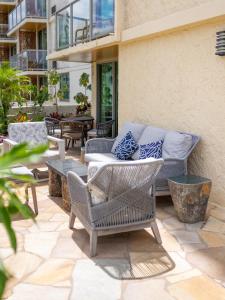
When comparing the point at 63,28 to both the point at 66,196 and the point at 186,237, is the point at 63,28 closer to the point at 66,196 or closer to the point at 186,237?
the point at 66,196

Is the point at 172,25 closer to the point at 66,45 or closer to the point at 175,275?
the point at 175,275

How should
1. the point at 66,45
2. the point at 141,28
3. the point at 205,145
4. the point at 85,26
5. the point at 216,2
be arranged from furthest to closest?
1. the point at 66,45
2. the point at 85,26
3. the point at 141,28
4. the point at 205,145
5. the point at 216,2

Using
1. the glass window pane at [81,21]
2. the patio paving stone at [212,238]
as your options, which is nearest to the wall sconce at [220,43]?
the patio paving stone at [212,238]

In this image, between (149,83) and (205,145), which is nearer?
(205,145)

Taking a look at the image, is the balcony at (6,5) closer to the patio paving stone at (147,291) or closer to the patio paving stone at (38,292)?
Result: the patio paving stone at (38,292)

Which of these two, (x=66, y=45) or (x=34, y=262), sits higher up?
(x=66, y=45)

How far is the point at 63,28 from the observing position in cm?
1095

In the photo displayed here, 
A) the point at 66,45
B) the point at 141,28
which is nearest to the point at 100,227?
the point at 141,28

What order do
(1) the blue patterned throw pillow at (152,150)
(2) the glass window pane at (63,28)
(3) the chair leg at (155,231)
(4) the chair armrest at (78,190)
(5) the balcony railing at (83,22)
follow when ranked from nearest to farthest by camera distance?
(4) the chair armrest at (78,190) → (3) the chair leg at (155,231) → (1) the blue patterned throw pillow at (152,150) → (5) the balcony railing at (83,22) → (2) the glass window pane at (63,28)

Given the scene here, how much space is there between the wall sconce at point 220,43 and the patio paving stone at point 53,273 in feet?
11.6

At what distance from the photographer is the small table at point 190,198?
485 cm

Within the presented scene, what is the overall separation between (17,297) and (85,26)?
7.96 m

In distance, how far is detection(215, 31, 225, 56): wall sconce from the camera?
17.1 feet

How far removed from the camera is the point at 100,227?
403cm
